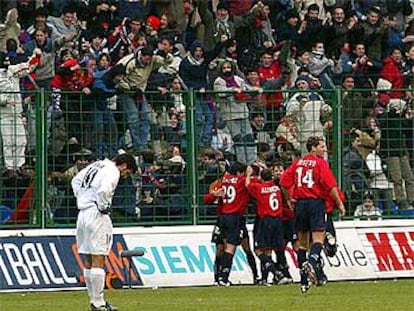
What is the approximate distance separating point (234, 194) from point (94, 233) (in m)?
6.76

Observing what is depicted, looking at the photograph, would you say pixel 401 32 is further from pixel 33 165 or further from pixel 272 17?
pixel 33 165

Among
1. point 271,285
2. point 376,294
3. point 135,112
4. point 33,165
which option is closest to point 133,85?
point 135,112

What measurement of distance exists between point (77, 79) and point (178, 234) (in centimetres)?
328

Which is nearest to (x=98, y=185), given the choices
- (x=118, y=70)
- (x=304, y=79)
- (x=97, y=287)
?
(x=97, y=287)

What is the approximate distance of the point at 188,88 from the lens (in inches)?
1000

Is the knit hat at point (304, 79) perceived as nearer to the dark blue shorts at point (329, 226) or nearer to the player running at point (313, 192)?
the dark blue shorts at point (329, 226)

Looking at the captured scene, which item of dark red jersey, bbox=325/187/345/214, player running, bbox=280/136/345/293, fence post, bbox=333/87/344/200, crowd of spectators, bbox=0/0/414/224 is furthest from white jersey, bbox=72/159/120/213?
fence post, bbox=333/87/344/200

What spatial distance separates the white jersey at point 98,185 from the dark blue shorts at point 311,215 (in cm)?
470

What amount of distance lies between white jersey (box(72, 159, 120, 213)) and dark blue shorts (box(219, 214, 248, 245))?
644 cm

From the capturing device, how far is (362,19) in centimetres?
2922

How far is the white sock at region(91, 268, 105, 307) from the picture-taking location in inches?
685

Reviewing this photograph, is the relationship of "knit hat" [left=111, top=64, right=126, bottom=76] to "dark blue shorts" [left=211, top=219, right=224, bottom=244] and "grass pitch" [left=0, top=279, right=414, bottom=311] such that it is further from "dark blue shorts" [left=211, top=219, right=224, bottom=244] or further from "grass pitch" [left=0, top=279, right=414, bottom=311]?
"grass pitch" [left=0, top=279, right=414, bottom=311]

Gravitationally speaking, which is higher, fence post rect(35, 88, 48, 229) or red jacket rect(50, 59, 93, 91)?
red jacket rect(50, 59, 93, 91)

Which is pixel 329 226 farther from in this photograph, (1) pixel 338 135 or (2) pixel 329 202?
(1) pixel 338 135
